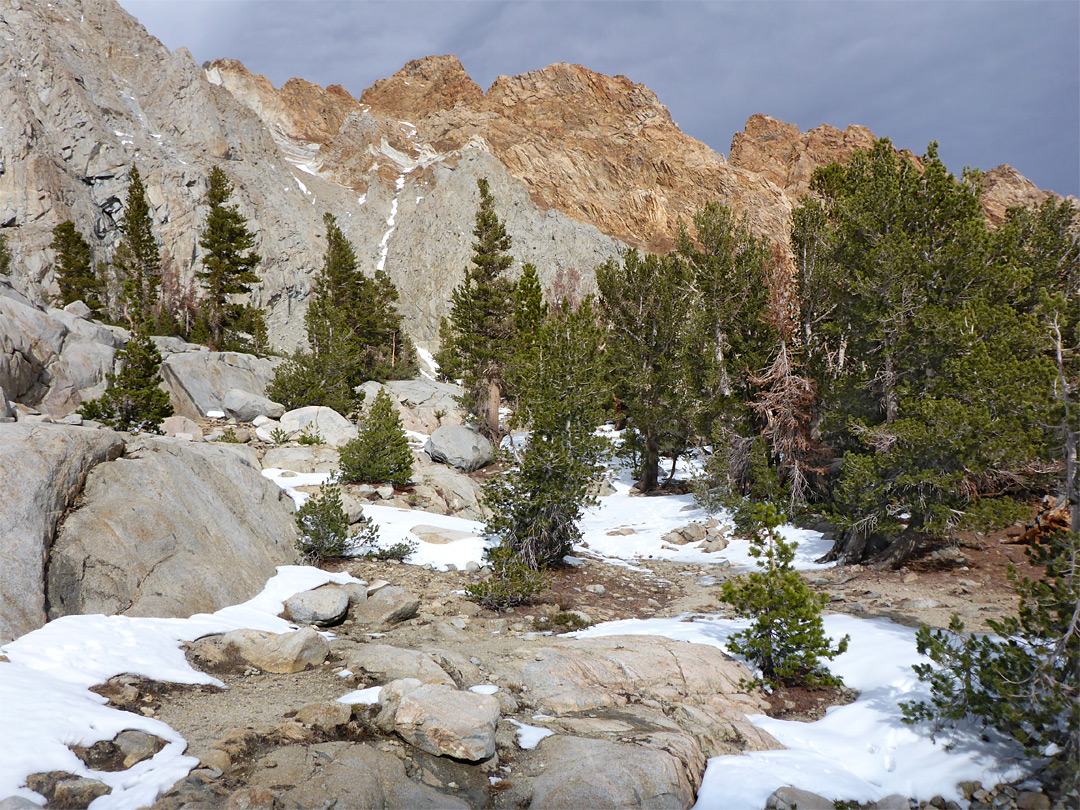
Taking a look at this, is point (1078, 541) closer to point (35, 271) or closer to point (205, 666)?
point (205, 666)

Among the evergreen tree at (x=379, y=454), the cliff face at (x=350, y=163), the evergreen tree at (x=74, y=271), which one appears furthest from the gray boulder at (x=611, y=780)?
the evergreen tree at (x=74, y=271)

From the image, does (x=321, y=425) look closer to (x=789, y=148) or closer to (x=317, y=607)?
(x=317, y=607)

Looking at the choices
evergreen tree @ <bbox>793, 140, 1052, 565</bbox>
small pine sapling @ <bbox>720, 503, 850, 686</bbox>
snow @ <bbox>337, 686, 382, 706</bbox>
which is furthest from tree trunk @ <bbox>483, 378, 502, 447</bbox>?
snow @ <bbox>337, 686, 382, 706</bbox>

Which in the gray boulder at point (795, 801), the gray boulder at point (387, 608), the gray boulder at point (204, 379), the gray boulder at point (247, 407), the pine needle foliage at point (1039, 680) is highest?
the gray boulder at point (204, 379)

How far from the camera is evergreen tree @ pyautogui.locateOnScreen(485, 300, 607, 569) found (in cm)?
1283

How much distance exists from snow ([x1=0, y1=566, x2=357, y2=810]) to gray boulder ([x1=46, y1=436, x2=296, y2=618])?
1.38 feet

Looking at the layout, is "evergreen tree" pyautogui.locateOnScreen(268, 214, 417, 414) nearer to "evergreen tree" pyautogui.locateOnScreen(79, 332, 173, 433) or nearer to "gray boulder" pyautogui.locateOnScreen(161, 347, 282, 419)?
"gray boulder" pyautogui.locateOnScreen(161, 347, 282, 419)

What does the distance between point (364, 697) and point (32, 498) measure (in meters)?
4.89

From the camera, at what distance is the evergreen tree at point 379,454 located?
17016 mm

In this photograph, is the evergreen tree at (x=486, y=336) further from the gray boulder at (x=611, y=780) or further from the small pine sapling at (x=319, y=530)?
the gray boulder at (x=611, y=780)

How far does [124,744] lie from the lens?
4.19m

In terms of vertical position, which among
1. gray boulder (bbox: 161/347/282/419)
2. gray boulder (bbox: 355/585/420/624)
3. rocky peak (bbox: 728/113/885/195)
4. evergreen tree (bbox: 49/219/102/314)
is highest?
rocky peak (bbox: 728/113/885/195)

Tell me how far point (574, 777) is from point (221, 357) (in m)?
30.9

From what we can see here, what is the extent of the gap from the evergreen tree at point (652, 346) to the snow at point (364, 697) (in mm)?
17324
